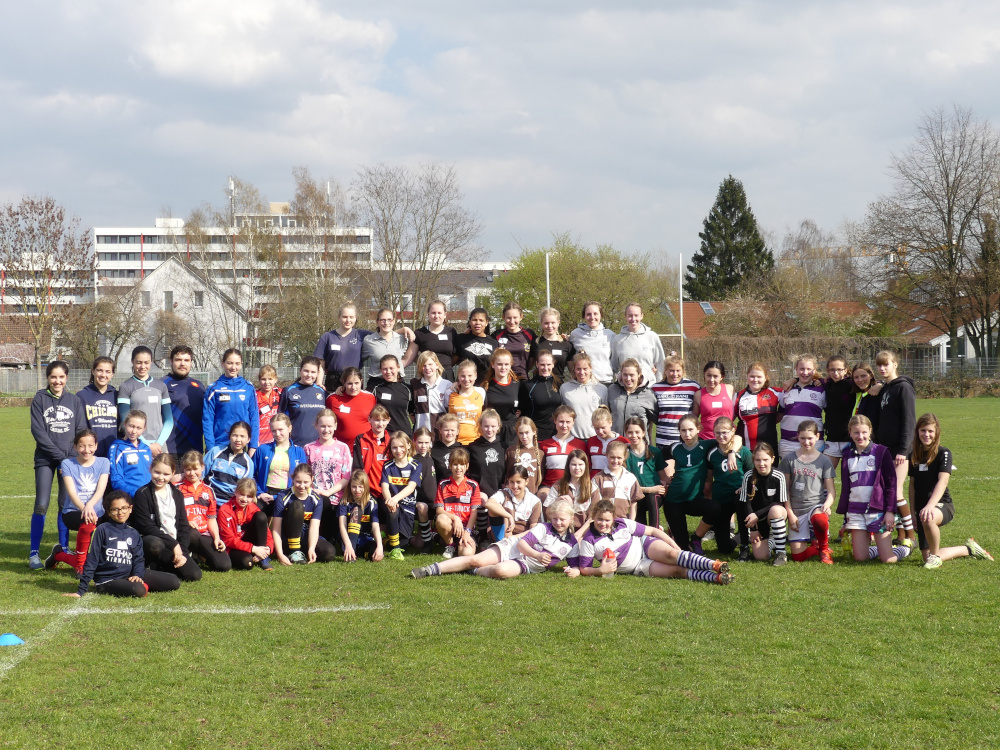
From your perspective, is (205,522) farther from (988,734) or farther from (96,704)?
(988,734)

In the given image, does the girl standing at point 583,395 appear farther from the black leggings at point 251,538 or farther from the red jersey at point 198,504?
the red jersey at point 198,504

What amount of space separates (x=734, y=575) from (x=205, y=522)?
13.4 ft

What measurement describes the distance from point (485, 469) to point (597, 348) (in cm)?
188

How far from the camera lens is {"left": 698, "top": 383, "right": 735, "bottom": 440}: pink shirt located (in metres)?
7.61

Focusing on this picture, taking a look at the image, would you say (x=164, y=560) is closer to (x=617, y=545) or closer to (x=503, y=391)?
(x=503, y=391)

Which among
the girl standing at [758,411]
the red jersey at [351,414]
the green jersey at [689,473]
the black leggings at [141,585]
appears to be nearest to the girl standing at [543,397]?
the green jersey at [689,473]

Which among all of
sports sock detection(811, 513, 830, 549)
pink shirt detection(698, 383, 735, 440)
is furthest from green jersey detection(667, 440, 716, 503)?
sports sock detection(811, 513, 830, 549)

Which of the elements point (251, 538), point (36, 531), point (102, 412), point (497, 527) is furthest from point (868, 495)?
point (36, 531)

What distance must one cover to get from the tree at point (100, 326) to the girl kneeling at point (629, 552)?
1522 inches

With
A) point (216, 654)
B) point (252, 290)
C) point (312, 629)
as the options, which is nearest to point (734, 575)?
point (312, 629)

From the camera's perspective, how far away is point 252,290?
135 ft

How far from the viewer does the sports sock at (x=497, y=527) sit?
729cm

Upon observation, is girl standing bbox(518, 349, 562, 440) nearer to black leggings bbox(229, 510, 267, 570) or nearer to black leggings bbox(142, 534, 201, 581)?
black leggings bbox(229, 510, 267, 570)

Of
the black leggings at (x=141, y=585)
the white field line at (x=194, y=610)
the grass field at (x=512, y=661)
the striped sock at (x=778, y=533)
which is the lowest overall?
the grass field at (x=512, y=661)
